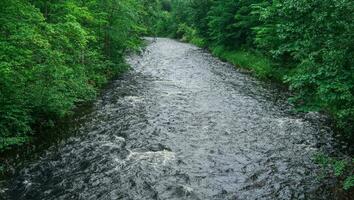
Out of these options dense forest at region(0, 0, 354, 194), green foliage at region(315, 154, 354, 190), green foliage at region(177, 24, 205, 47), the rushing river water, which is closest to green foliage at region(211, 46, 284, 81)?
dense forest at region(0, 0, 354, 194)

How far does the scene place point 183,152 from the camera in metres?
15.2

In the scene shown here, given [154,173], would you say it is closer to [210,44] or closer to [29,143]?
[29,143]

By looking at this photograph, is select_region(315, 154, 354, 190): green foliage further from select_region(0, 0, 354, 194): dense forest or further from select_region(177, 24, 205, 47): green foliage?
select_region(177, 24, 205, 47): green foliage

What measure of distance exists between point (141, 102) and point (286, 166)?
35.7 feet

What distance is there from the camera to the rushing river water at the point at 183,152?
40.1 ft

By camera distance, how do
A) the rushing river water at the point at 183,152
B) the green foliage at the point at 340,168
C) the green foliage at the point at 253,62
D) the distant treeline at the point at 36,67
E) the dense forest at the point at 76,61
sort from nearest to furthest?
the green foliage at the point at 340,168 < the rushing river water at the point at 183,152 < the dense forest at the point at 76,61 < the distant treeline at the point at 36,67 < the green foliage at the point at 253,62

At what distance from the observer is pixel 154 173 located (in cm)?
1323

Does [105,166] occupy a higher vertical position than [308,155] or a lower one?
lower

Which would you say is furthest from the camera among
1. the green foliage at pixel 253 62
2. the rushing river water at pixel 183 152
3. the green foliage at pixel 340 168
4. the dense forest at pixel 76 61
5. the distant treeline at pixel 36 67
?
the green foliage at pixel 253 62

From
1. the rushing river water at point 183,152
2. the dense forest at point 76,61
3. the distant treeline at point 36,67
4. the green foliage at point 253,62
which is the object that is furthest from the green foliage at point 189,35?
the distant treeline at point 36,67

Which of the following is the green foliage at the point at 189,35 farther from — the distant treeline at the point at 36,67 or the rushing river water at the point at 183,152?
the distant treeline at the point at 36,67

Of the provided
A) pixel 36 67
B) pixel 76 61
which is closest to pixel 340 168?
pixel 36 67

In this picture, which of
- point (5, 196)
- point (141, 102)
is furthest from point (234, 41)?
point (5, 196)

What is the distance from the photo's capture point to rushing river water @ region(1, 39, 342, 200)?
12211 mm
